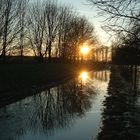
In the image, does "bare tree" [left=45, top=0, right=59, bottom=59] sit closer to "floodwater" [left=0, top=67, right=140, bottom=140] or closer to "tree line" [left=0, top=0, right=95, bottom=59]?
"tree line" [left=0, top=0, right=95, bottom=59]

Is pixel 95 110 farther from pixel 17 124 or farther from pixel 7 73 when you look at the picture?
pixel 7 73

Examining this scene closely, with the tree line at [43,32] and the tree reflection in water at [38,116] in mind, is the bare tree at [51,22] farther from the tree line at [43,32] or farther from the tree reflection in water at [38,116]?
the tree reflection in water at [38,116]

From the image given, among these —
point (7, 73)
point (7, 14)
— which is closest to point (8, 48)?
point (7, 14)

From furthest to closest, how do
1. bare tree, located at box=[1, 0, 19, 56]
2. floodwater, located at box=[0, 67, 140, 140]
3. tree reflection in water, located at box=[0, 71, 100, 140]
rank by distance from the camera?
bare tree, located at box=[1, 0, 19, 56] → tree reflection in water, located at box=[0, 71, 100, 140] → floodwater, located at box=[0, 67, 140, 140]

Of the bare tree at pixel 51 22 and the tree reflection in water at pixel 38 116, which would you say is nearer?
the tree reflection in water at pixel 38 116

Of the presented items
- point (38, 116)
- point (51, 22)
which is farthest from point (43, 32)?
point (38, 116)

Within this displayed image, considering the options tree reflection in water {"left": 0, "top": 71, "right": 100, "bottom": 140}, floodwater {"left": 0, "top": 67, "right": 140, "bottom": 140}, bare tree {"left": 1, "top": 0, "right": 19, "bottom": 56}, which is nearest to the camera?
floodwater {"left": 0, "top": 67, "right": 140, "bottom": 140}

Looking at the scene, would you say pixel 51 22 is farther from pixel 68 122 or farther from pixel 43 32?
pixel 68 122

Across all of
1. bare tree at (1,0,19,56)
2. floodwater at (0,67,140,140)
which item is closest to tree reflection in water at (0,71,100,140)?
floodwater at (0,67,140,140)

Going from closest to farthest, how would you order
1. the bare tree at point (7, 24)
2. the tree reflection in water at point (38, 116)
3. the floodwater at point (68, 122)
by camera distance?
the floodwater at point (68, 122)
the tree reflection in water at point (38, 116)
the bare tree at point (7, 24)

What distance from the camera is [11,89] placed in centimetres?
2570

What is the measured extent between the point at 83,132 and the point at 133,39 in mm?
5503

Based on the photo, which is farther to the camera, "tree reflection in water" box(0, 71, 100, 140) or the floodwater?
"tree reflection in water" box(0, 71, 100, 140)

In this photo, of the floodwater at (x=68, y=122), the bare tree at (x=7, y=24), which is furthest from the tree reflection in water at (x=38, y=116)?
the bare tree at (x=7, y=24)
